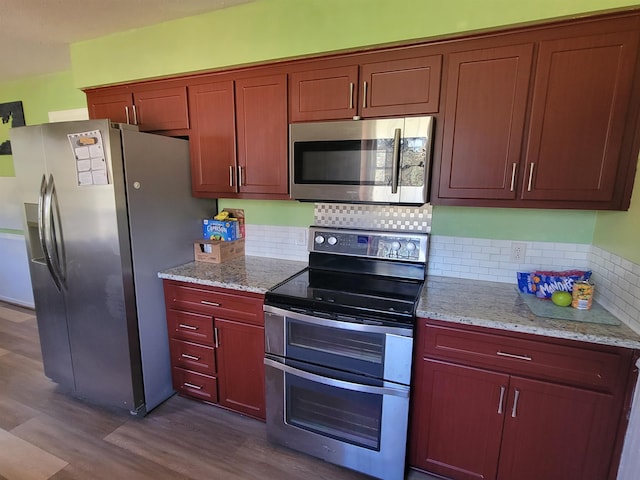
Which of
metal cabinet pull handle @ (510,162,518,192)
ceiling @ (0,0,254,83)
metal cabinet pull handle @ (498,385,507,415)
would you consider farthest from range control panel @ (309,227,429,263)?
ceiling @ (0,0,254,83)

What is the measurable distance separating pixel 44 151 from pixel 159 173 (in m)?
0.66

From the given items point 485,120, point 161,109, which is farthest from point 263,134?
point 485,120

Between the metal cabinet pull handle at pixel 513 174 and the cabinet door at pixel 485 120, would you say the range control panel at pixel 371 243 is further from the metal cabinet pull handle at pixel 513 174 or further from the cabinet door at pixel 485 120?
the metal cabinet pull handle at pixel 513 174

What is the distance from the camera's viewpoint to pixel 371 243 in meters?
1.97

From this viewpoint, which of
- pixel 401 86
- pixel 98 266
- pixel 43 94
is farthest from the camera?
pixel 43 94

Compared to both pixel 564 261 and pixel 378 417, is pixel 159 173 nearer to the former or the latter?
pixel 378 417

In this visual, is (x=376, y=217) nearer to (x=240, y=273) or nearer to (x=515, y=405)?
(x=240, y=273)

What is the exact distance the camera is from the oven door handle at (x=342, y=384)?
57.7 inches

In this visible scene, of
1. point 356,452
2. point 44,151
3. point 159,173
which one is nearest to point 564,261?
point 356,452

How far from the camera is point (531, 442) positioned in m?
1.41

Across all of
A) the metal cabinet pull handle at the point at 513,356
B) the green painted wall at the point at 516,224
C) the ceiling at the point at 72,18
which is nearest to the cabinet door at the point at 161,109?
the ceiling at the point at 72,18

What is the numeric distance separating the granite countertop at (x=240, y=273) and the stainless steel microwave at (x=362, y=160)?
55 centimetres

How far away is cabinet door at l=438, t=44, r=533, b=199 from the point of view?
147 centimetres

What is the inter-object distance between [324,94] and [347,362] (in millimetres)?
1456
